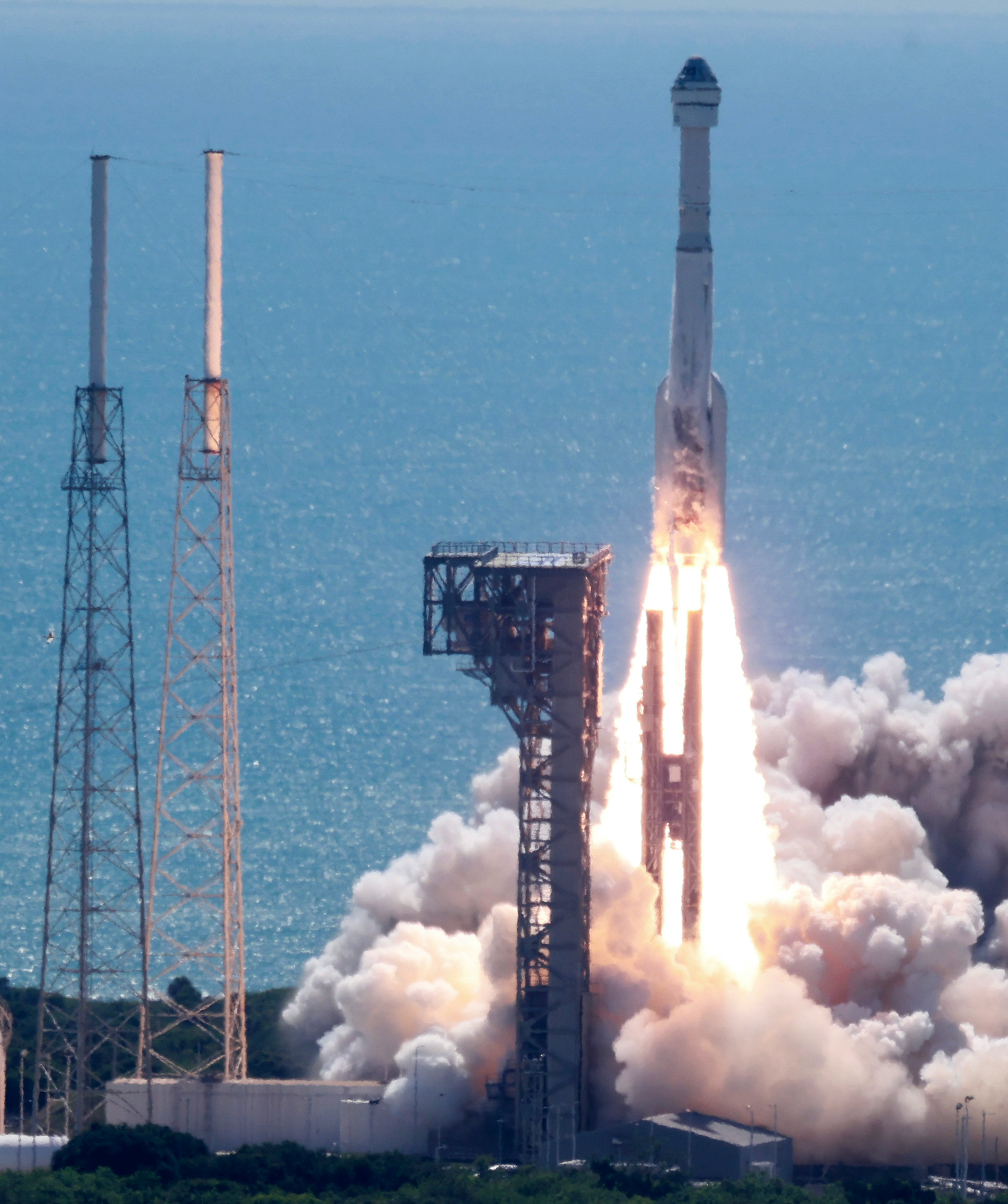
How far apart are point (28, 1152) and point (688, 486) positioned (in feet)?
64.4

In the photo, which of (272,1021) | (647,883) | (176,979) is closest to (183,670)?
(647,883)

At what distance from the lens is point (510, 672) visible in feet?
231

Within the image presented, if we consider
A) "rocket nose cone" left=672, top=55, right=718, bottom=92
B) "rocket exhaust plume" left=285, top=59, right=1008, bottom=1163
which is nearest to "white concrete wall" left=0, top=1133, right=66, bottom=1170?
"rocket exhaust plume" left=285, top=59, right=1008, bottom=1163

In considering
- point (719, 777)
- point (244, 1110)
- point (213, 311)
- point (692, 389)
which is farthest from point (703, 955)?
point (213, 311)

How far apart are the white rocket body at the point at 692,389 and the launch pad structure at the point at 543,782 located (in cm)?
260

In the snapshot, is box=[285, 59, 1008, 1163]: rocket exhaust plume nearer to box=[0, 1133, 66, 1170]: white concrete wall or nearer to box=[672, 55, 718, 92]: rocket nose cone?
box=[672, 55, 718, 92]: rocket nose cone

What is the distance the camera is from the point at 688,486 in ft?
Answer: 237

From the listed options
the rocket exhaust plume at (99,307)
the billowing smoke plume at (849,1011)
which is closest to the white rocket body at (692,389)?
the billowing smoke plume at (849,1011)

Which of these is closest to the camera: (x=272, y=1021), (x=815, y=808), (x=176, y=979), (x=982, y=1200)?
(x=982, y=1200)

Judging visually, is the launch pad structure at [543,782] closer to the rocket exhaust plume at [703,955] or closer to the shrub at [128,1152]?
the rocket exhaust plume at [703,955]

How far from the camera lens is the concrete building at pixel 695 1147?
222 feet

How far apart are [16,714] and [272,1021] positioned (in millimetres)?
66683

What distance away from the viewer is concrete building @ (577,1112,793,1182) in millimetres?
67812

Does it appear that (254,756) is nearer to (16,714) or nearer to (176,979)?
(16,714)
